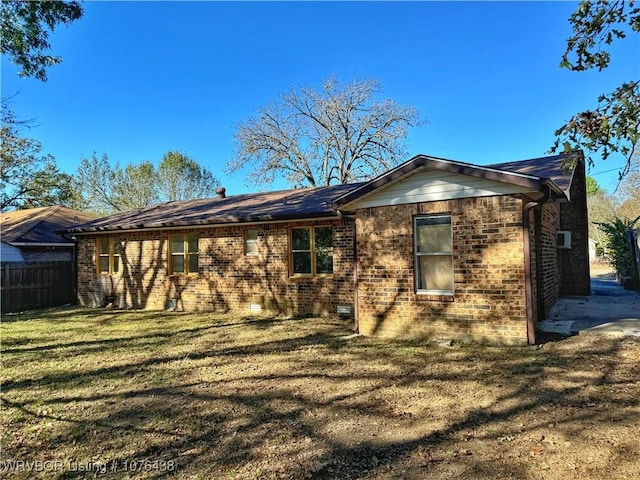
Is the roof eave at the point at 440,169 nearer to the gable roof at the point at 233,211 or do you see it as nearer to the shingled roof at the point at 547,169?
the shingled roof at the point at 547,169

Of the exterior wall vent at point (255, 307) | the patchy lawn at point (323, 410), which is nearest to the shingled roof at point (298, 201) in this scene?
the exterior wall vent at point (255, 307)

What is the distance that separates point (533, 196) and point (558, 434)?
14.3 ft

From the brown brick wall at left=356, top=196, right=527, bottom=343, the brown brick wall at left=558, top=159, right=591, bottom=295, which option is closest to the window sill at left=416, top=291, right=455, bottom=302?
the brown brick wall at left=356, top=196, right=527, bottom=343

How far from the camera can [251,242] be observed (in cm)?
1194

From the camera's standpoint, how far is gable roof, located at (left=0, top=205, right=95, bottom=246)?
55.7 feet

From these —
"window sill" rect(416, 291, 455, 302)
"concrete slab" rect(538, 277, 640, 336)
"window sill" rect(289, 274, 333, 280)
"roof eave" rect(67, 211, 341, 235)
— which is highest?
"roof eave" rect(67, 211, 341, 235)

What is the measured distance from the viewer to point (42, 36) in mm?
9492

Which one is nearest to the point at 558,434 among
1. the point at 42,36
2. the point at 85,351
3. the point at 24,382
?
the point at 24,382

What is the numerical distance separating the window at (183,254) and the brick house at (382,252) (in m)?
0.04

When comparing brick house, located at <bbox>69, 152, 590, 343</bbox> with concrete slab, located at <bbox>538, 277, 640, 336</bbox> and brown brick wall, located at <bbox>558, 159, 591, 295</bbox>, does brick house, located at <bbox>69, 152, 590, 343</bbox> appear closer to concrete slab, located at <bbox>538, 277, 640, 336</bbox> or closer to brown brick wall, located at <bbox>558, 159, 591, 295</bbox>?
brown brick wall, located at <bbox>558, 159, 591, 295</bbox>

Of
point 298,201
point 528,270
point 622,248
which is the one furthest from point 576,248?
point 298,201

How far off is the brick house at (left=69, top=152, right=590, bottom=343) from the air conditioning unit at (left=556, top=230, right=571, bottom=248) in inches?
15.9

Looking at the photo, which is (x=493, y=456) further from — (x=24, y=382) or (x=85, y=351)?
(x=85, y=351)

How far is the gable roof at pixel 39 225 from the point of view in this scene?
16984 mm
